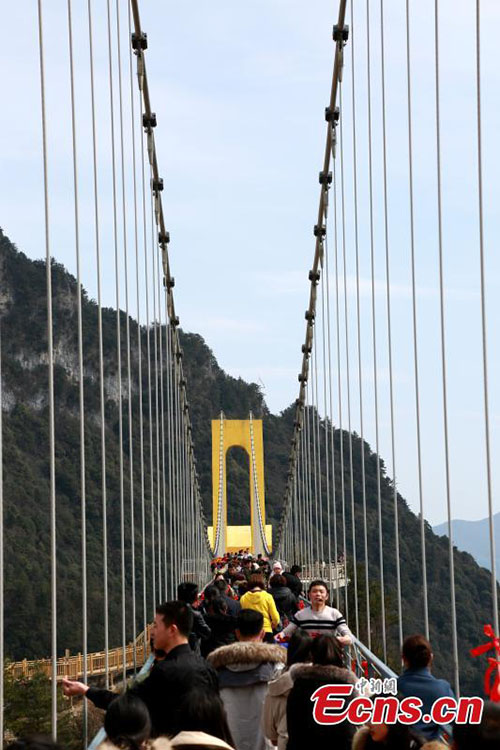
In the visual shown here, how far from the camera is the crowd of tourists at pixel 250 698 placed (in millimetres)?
2566

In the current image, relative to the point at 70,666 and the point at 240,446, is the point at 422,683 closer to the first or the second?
the point at 70,666

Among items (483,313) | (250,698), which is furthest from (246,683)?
(483,313)

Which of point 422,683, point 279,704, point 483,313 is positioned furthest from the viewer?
point 483,313

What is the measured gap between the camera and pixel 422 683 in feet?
13.0

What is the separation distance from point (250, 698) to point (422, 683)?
93cm

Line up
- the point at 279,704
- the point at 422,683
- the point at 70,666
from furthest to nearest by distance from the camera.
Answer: the point at 70,666
the point at 279,704
the point at 422,683

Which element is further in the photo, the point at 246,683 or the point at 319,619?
the point at 319,619

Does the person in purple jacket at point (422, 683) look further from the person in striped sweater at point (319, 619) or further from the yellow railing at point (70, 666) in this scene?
the yellow railing at point (70, 666)

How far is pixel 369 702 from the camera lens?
3.32 m

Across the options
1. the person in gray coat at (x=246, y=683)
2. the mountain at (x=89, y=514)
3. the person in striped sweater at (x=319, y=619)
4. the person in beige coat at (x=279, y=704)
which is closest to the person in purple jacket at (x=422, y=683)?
the person in beige coat at (x=279, y=704)

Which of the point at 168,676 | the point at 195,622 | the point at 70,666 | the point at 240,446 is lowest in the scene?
the point at 70,666

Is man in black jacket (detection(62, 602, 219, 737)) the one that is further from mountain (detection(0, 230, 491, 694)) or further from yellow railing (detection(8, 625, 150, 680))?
yellow railing (detection(8, 625, 150, 680))

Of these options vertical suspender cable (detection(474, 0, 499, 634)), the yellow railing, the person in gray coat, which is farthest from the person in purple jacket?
the yellow railing

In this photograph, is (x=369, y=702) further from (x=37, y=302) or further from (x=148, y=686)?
(x=37, y=302)
